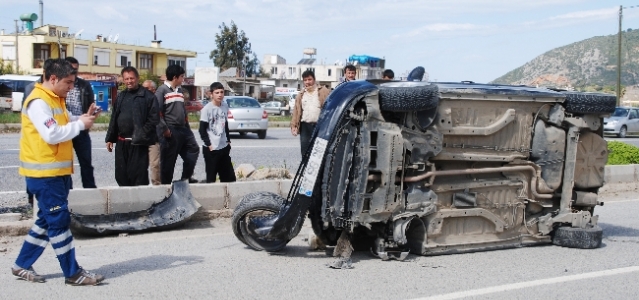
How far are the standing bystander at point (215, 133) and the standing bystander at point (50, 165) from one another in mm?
3479

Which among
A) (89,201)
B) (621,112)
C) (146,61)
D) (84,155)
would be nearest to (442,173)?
(89,201)

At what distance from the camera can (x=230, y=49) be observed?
277 feet

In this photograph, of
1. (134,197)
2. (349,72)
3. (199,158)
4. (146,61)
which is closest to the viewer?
(134,197)

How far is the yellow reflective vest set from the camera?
552 centimetres

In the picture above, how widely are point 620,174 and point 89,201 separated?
28.3 ft

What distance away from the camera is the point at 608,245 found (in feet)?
25.6

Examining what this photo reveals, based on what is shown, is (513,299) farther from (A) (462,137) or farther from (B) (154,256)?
(B) (154,256)

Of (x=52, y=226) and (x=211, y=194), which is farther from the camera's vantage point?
(x=211, y=194)

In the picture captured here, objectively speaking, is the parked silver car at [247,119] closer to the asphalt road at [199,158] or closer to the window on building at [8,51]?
the asphalt road at [199,158]

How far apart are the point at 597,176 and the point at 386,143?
2.73 metres

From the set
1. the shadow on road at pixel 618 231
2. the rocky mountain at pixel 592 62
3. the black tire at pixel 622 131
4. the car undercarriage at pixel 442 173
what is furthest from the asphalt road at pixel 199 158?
the rocky mountain at pixel 592 62

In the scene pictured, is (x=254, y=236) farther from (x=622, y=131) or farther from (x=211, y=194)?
(x=622, y=131)

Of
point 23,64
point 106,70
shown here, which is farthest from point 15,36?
point 106,70

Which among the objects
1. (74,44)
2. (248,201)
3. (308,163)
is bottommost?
(248,201)
